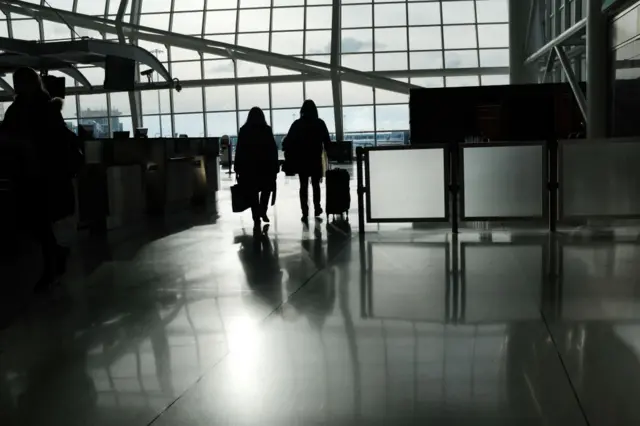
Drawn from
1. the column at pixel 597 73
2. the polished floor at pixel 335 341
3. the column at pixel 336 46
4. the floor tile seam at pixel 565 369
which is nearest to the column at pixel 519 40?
the column at pixel 336 46

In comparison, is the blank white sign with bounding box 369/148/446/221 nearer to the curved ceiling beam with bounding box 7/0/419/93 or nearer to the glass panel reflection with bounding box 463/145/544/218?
the glass panel reflection with bounding box 463/145/544/218

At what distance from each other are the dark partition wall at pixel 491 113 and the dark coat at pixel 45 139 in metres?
8.43

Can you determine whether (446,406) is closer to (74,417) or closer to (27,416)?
(74,417)

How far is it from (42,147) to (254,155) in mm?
4224

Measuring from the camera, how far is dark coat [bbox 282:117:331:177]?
10523mm

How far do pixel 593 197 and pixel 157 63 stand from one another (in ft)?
40.7

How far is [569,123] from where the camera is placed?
43.2 ft

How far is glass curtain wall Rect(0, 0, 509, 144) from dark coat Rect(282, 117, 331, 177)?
2184cm

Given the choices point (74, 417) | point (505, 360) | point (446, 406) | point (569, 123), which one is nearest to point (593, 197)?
point (569, 123)

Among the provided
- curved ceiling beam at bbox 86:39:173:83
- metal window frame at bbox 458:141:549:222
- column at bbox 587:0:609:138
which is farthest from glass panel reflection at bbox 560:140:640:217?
curved ceiling beam at bbox 86:39:173:83

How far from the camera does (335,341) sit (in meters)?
3.97

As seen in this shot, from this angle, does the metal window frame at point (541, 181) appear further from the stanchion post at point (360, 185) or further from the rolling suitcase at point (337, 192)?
the rolling suitcase at point (337, 192)

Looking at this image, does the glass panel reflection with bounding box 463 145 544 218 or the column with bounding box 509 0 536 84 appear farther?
the column with bounding box 509 0 536 84

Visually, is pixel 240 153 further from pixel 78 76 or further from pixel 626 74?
pixel 78 76
